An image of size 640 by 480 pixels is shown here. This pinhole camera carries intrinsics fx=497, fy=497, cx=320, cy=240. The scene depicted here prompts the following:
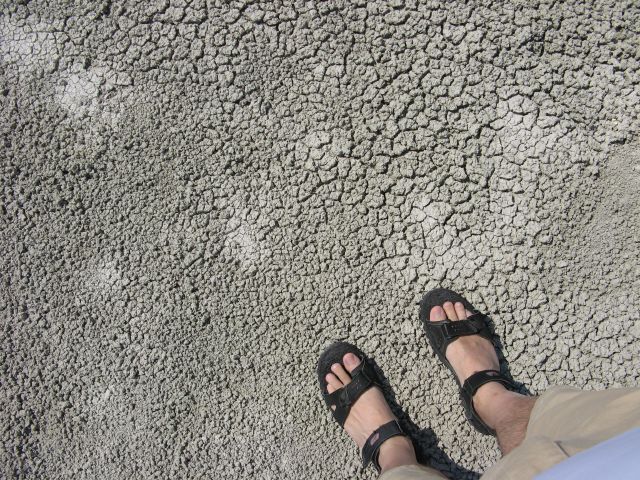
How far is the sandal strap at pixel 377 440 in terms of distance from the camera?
165cm

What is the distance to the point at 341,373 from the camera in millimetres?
1689

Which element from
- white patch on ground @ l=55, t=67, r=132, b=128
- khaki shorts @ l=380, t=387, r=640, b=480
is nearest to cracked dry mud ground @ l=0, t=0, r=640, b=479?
white patch on ground @ l=55, t=67, r=132, b=128

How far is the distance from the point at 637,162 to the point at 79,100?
194cm


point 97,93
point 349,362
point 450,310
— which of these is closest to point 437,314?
point 450,310

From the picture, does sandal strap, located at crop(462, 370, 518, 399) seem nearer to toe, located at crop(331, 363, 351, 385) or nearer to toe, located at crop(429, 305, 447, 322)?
toe, located at crop(429, 305, 447, 322)

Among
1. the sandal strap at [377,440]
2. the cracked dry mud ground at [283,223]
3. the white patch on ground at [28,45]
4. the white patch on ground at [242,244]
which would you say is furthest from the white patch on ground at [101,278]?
the sandal strap at [377,440]

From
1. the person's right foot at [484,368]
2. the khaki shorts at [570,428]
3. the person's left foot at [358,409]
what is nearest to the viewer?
the khaki shorts at [570,428]

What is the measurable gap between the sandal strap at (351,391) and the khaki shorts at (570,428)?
0.51 m

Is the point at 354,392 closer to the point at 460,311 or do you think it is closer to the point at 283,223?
the point at 460,311

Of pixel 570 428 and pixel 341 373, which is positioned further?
pixel 341 373

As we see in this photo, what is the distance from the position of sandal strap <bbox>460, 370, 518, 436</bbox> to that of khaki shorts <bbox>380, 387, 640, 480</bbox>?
0.25 m

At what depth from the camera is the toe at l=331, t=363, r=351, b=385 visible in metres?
1.69

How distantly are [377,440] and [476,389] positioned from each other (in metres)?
0.37

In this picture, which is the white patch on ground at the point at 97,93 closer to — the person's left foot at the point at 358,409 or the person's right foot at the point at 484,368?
the person's left foot at the point at 358,409
